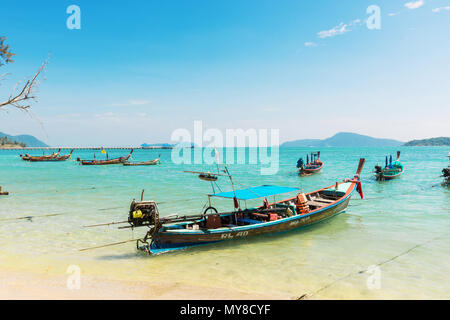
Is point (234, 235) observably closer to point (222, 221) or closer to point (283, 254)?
point (222, 221)

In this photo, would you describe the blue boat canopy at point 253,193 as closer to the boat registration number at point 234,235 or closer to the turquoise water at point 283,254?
the boat registration number at point 234,235

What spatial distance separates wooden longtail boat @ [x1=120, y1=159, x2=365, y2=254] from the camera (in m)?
10.9

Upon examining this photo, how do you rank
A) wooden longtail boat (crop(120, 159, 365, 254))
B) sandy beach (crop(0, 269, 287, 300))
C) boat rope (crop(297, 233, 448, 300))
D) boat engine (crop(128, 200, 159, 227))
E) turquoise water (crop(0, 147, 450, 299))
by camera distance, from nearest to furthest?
sandy beach (crop(0, 269, 287, 300)) < boat rope (crop(297, 233, 448, 300)) < turquoise water (crop(0, 147, 450, 299)) < boat engine (crop(128, 200, 159, 227)) < wooden longtail boat (crop(120, 159, 365, 254))

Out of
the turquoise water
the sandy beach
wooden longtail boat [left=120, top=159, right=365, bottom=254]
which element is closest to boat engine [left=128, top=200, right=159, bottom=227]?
wooden longtail boat [left=120, top=159, right=365, bottom=254]

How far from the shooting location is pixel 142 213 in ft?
35.0

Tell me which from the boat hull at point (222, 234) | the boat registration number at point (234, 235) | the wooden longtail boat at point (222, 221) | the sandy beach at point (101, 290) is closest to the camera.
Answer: the sandy beach at point (101, 290)

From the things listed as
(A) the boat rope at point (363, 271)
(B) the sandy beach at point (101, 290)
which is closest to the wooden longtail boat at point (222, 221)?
(B) the sandy beach at point (101, 290)

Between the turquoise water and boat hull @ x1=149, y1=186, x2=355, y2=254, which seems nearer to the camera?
the turquoise water

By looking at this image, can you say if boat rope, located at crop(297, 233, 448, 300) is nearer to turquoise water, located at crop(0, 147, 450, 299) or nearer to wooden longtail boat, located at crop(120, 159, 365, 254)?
turquoise water, located at crop(0, 147, 450, 299)

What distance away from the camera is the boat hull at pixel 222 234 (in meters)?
11.3

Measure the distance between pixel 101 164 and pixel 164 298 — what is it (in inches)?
2579

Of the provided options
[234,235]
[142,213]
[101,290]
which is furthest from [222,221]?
[101,290]
